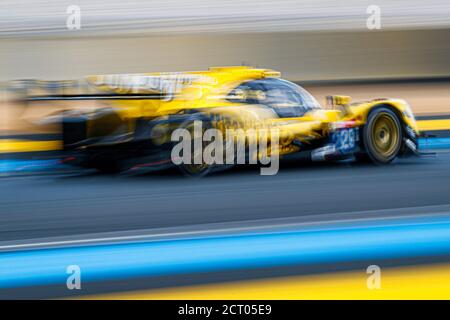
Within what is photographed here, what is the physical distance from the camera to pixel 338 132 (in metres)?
5.65

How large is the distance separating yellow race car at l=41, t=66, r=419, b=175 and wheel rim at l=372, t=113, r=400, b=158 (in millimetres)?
17

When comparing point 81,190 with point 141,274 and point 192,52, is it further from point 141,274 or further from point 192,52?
point 192,52

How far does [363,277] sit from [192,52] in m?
6.42

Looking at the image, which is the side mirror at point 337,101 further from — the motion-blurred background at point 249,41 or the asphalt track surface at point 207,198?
the motion-blurred background at point 249,41

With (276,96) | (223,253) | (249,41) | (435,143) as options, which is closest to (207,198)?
(276,96)

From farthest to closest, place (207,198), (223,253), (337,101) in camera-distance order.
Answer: (337,101) < (207,198) < (223,253)

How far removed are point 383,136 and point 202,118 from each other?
1.44 meters

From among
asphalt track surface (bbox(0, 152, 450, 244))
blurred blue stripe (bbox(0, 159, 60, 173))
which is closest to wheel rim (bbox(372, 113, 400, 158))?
asphalt track surface (bbox(0, 152, 450, 244))

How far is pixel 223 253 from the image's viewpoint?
335 centimetres

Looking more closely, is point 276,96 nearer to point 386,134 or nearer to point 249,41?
point 386,134

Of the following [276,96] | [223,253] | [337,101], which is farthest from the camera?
[337,101]

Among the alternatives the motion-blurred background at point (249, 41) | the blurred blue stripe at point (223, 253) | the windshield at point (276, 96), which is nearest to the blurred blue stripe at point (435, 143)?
the motion-blurred background at point (249, 41)

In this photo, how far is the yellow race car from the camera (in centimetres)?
532
